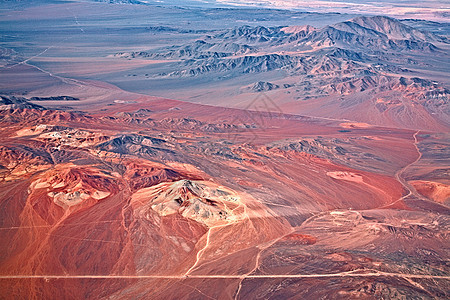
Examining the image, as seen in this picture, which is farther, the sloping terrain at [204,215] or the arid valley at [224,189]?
the arid valley at [224,189]

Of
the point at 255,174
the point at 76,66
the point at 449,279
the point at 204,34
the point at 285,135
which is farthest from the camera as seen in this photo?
the point at 204,34

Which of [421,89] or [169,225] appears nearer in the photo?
[169,225]

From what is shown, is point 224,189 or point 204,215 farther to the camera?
point 224,189

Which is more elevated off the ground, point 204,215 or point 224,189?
point 204,215

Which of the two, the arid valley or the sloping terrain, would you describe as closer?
the sloping terrain

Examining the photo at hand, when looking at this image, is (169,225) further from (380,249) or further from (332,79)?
(332,79)

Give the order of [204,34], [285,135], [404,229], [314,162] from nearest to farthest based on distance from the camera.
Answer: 1. [404,229]
2. [314,162]
3. [285,135]
4. [204,34]

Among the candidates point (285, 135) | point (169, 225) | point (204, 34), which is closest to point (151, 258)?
point (169, 225)
